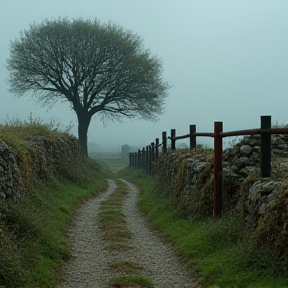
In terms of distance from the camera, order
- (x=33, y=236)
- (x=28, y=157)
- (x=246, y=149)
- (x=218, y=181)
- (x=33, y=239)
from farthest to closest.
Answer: (x=28, y=157) < (x=246, y=149) < (x=218, y=181) < (x=33, y=236) < (x=33, y=239)

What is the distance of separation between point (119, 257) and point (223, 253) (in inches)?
64.6

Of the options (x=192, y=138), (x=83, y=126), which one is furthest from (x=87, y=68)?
(x=192, y=138)

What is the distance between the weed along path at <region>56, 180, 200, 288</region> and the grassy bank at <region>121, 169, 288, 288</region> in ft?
A: 0.68

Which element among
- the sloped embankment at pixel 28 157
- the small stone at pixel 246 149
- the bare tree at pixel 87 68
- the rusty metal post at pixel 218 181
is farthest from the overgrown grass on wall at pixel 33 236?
the bare tree at pixel 87 68

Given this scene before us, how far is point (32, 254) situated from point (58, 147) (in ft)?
30.5

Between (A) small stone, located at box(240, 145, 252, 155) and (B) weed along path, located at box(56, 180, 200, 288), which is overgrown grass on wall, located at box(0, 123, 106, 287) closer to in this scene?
(B) weed along path, located at box(56, 180, 200, 288)

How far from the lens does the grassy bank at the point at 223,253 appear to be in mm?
5082

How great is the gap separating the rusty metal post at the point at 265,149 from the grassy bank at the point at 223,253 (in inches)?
32.5

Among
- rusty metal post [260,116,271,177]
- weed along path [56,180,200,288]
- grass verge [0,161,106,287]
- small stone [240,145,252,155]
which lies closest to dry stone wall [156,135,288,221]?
small stone [240,145,252,155]

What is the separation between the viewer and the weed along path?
5797 millimetres

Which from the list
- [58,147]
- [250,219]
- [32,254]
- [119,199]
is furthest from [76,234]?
[58,147]

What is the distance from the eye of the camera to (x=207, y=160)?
9211mm

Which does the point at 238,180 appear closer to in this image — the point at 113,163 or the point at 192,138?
the point at 192,138

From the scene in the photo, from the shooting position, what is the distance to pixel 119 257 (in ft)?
22.7
